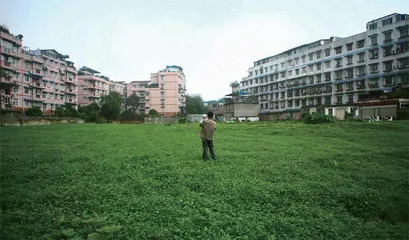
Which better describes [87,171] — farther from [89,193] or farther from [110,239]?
[110,239]

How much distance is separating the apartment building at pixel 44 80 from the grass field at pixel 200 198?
149 ft

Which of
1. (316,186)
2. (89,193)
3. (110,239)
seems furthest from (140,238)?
(316,186)

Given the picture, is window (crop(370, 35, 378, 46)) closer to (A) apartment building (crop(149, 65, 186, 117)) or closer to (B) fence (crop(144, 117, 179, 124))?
(B) fence (crop(144, 117, 179, 124))

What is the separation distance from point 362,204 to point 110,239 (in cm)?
573

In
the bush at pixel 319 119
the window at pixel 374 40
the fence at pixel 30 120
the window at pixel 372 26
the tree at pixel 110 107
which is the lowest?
the bush at pixel 319 119

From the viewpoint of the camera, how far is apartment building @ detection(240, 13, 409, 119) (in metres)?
49.0

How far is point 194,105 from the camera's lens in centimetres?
8481

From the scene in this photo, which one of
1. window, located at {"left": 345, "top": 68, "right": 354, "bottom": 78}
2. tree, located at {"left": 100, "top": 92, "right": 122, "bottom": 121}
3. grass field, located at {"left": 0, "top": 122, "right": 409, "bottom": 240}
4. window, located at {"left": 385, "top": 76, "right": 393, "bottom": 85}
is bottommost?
grass field, located at {"left": 0, "top": 122, "right": 409, "bottom": 240}

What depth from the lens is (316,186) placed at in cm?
734

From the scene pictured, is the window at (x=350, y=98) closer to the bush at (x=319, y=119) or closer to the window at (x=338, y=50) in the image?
the window at (x=338, y=50)

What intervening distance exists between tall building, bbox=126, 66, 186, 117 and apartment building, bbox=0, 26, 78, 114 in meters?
24.5

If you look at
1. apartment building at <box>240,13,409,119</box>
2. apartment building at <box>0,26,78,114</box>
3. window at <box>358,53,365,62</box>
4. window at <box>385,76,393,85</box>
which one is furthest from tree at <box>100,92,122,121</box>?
window at <box>385,76,393,85</box>

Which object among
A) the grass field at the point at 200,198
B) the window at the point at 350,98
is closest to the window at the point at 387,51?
the window at the point at 350,98

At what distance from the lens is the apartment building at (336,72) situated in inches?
1928
